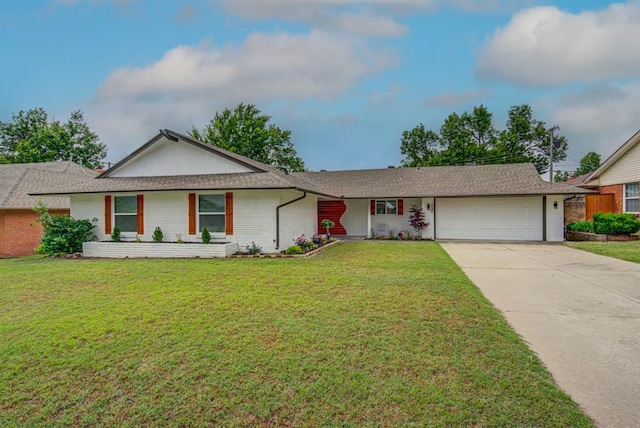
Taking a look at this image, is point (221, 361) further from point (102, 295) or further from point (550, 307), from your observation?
point (550, 307)

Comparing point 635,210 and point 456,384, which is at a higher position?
point 635,210

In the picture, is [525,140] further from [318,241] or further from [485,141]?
[318,241]

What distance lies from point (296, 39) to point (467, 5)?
21.8 feet

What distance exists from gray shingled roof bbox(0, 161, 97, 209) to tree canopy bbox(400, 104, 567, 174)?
3112 cm

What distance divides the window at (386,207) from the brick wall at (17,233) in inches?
624

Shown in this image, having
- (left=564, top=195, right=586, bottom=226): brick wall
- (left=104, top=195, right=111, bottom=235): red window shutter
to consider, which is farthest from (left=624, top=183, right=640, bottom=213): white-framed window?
(left=104, top=195, right=111, bottom=235): red window shutter

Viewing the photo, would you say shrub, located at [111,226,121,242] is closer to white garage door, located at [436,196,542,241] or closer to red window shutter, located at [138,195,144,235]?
red window shutter, located at [138,195,144,235]

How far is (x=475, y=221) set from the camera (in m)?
17.0

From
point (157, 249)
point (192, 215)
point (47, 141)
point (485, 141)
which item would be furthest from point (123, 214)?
point (485, 141)

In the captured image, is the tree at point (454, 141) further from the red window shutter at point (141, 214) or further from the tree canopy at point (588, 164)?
the red window shutter at point (141, 214)

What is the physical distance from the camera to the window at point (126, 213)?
12984 mm

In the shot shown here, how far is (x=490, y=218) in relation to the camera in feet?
55.2

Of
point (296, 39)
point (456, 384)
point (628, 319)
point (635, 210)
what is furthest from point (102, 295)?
point (635, 210)

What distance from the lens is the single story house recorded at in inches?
470
